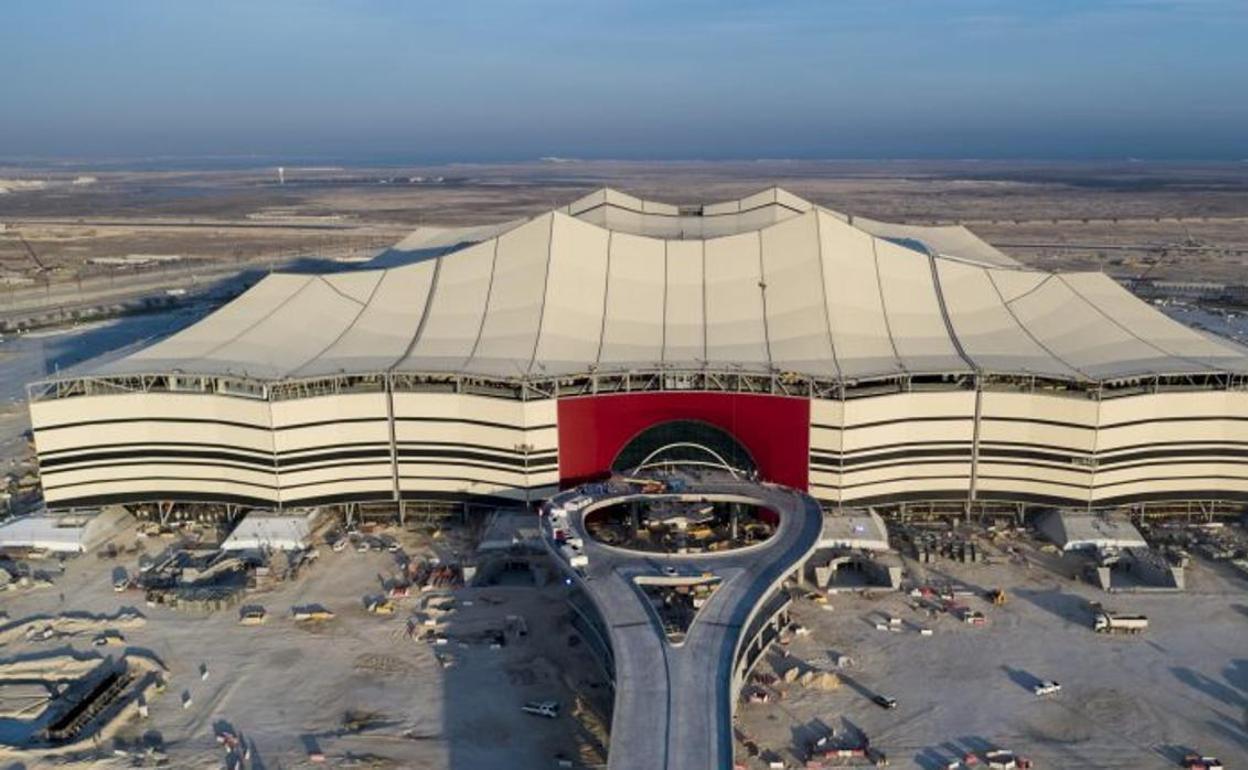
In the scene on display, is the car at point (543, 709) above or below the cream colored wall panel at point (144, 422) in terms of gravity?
below

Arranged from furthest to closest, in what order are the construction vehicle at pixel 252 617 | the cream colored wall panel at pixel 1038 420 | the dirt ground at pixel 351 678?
the cream colored wall panel at pixel 1038 420, the construction vehicle at pixel 252 617, the dirt ground at pixel 351 678

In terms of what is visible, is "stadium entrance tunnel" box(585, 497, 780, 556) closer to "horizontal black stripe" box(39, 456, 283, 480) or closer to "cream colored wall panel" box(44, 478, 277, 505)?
"cream colored wall panel" box(44, 478, 277, 505)

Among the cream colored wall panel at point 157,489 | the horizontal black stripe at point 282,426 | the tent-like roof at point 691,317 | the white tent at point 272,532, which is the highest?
the tent-like roof at point 691,317

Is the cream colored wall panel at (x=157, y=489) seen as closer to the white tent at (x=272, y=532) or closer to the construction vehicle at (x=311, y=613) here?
the white tent at (x=272, y=532)

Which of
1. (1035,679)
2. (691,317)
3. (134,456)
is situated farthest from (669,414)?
(134,456)

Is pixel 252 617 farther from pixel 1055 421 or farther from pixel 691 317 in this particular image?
pixel 1055 421

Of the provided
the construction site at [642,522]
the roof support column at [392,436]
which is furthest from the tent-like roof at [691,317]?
the roof support column at [392,436]

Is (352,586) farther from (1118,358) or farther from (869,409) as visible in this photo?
(1118,358)
